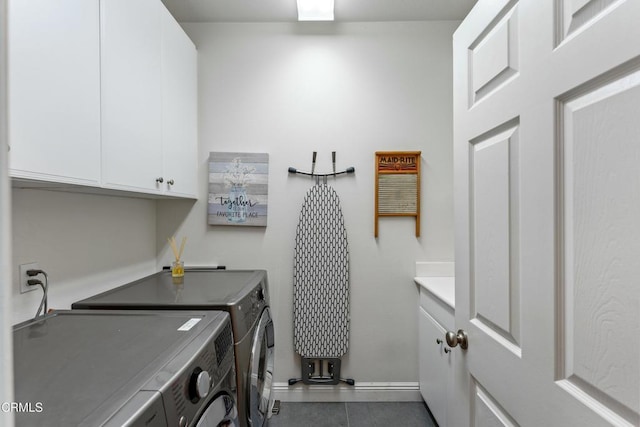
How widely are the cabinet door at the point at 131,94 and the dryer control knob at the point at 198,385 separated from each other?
832 mm

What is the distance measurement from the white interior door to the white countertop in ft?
1.97

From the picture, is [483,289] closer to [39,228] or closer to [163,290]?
[163,290]

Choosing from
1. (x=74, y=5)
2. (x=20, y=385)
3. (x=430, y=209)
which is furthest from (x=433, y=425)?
(x=74, y=5)

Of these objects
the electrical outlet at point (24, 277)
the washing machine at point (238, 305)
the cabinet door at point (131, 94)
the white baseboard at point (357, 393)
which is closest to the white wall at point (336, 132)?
the white baseboard at point (357, 393)

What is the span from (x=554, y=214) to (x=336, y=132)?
5.42ft

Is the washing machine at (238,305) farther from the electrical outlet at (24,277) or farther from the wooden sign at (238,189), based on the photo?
the wooden sign at (238,189)

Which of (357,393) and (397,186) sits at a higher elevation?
(397,186)

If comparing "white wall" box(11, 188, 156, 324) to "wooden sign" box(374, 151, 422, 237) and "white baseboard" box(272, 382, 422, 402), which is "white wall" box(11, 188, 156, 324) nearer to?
"white baseboard" box(272, 382, 422, 402)

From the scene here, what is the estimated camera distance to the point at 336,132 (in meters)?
2.16

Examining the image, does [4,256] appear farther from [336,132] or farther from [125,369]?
[336,132]

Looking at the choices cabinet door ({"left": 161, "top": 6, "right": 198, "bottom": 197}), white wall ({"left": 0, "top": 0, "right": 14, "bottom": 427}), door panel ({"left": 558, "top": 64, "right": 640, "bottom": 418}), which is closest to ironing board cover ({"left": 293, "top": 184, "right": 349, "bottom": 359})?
cabinet door ({"left": 161, "top": 6, "right": 198, "bottom": 197})

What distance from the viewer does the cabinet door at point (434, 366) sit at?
1.66m

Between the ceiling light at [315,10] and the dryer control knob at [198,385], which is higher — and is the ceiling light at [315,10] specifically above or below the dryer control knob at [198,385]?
above

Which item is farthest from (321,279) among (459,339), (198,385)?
(198,385)
